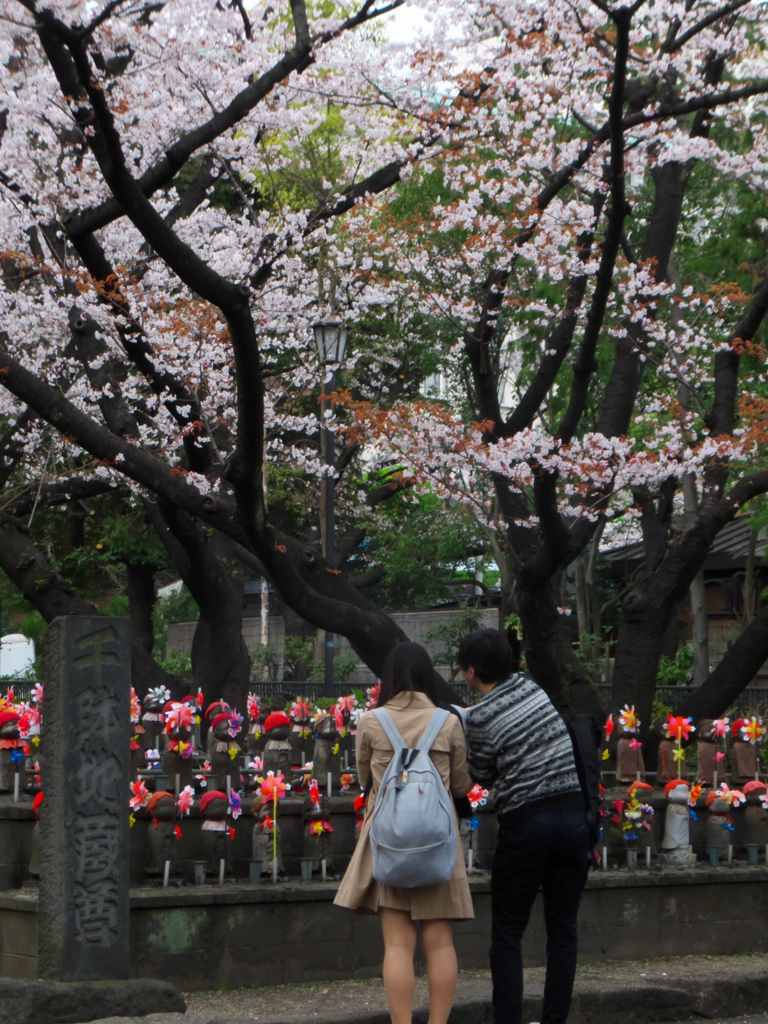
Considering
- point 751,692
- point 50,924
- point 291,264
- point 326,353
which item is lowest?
point 50,924

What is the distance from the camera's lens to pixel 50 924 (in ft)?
22.3

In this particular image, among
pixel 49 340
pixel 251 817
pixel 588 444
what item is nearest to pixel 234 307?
pixel 251 817

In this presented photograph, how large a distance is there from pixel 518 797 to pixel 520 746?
0.67 feet

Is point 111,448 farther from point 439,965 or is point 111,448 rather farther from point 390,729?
point 439,965

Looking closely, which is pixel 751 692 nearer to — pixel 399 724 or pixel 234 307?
pixel 234 307

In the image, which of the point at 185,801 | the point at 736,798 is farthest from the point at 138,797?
the point at 736,798

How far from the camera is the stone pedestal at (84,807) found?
268 inches

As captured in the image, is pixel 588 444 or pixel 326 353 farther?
pixel 326 353

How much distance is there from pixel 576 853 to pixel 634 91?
780 cm

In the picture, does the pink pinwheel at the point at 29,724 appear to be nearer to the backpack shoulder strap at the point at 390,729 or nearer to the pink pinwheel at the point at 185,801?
the pink pinwheel at the point at 185,801

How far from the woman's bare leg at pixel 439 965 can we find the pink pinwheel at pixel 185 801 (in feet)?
7.92

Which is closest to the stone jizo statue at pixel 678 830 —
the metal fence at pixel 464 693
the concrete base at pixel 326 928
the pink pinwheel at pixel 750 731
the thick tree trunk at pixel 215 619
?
the concrete base at pixel 326 928

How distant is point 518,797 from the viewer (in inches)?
237

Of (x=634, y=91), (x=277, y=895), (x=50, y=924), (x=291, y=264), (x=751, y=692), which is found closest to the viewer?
(x=50, y=924)
